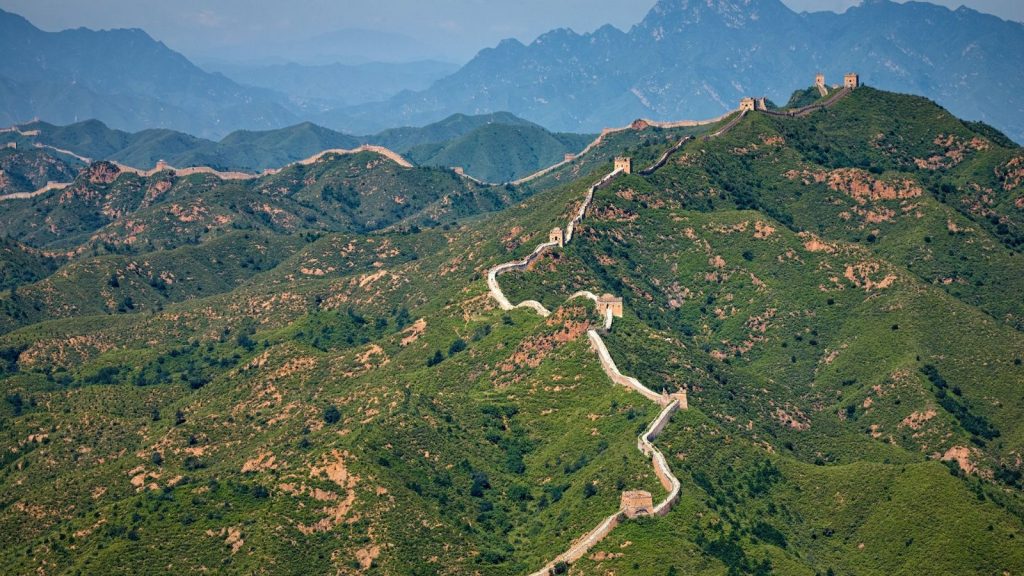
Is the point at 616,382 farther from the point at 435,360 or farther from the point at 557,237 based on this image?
the point at 557,237

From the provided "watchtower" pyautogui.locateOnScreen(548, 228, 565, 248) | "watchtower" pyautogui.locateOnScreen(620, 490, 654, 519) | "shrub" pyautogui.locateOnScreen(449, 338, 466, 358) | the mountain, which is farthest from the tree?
"watchtower" pyautogui.locateOnScreen(548, 228, 565, 248)

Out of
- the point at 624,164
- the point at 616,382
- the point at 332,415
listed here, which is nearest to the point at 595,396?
the point at 616,382

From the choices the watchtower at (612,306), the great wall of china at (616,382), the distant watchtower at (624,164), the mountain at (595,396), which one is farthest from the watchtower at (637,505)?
the distant watchtower at (624,164)

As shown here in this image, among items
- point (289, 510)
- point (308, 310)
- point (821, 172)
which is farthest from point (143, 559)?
point (821, 172)

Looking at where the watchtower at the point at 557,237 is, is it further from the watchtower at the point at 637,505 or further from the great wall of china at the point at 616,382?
the watchtower at the point at 637,505

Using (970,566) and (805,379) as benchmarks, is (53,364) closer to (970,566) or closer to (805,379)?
(805,379)

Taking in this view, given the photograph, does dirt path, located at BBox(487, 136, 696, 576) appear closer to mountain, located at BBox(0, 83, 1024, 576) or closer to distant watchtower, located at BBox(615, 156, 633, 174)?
mountain, located at BBox(0, 83, 1024, 576)
